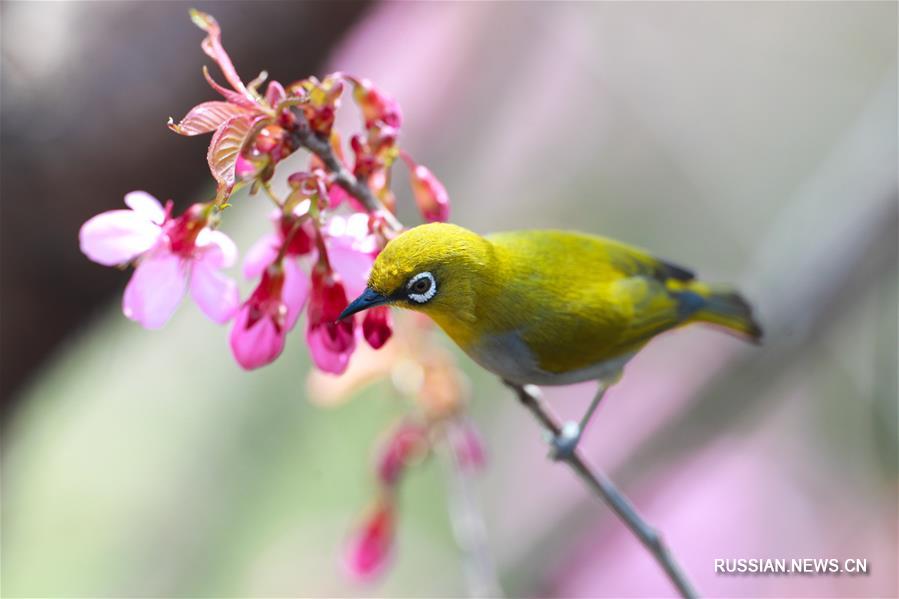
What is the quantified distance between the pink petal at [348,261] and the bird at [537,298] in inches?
2.4

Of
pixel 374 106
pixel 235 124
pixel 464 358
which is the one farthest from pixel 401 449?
pixel 464 358

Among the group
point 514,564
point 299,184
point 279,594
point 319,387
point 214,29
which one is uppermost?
point 214,29

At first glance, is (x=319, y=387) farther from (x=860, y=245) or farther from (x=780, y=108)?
(x=780, y=108)

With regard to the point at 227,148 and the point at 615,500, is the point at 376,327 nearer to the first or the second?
the point at 227,148

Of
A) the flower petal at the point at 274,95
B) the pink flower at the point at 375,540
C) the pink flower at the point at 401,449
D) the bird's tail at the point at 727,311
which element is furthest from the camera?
the pink flower at the point at 375,540

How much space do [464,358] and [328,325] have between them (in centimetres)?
222

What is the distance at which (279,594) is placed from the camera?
3.16 meters

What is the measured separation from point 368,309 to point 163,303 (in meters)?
0.25

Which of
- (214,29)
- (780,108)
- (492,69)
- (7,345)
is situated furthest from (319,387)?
(780,108)

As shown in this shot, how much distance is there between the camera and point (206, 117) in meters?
0.90

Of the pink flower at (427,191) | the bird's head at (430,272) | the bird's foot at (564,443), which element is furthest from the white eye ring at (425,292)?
the bird's foot at (564,443)

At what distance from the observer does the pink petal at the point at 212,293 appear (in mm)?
1049

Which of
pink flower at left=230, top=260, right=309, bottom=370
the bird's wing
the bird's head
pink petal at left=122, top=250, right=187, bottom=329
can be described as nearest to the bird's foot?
the bird's wing

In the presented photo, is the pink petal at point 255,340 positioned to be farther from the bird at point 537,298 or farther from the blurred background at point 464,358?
the blurred background at point 464,358
